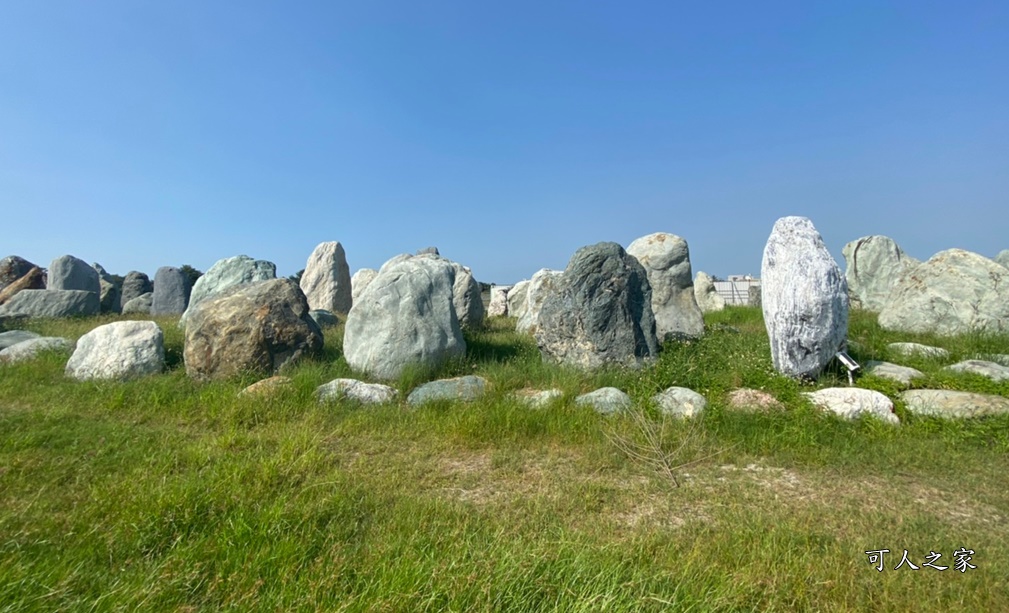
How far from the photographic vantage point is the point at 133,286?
19375mm

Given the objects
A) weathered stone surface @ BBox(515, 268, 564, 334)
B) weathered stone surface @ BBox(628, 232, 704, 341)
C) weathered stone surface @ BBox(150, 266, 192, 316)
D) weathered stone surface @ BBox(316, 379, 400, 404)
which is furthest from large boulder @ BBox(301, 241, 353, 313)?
weathered stone surface @ BBox(316, 379, 400, 404)

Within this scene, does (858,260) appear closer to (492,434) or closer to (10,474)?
(492,434)

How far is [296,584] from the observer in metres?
2.40

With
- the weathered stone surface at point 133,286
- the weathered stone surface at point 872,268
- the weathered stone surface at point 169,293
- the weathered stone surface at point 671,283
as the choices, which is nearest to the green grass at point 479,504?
the weathered stone surface at point 671,283

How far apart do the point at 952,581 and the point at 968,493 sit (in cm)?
153

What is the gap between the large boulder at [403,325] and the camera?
278 inches

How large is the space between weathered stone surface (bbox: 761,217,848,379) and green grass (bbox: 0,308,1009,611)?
0.37 meters

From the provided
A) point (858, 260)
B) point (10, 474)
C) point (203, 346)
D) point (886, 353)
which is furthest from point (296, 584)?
point (858, 260)

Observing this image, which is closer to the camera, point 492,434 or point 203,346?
point 492,434

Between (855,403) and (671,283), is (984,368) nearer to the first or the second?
(855,403)

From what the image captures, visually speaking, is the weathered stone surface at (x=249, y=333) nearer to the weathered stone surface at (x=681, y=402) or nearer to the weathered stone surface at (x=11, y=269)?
the weathered stone surface at (x=681, y=402)

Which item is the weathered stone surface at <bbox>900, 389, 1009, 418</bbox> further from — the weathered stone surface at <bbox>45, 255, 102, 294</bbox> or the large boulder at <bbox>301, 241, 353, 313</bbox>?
the weathered stone surface at <bbox>45, 255, 102, 294</bbox>

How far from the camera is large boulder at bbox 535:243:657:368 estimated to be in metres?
7.17

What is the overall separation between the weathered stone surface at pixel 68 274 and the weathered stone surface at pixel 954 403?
19053 millimetres
